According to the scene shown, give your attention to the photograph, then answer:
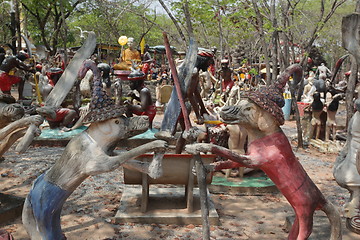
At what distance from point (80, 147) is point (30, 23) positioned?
1017 inches

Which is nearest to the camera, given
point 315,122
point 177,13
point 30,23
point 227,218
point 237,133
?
point 227,218

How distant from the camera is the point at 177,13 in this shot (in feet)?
34.8

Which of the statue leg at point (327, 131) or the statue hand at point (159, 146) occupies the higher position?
the statue hand at point (159, 146)

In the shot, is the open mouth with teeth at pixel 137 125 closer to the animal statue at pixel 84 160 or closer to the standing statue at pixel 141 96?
the animal statue at pixel 84 160

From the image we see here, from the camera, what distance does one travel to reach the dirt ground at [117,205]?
4.59 metres

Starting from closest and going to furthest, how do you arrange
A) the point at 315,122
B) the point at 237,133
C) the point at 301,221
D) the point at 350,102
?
the point at 301,221, the point at 237,133, the point at 350,102, the point at 315,122

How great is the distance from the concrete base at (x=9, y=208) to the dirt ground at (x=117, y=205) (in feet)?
0.33

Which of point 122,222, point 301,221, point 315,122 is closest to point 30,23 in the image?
point 315,122

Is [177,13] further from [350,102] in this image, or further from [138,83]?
[350,102]

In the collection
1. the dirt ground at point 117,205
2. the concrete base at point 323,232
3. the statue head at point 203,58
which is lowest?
the dirt ground at point 117,205

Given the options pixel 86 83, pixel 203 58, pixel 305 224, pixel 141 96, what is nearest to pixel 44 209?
pixel 305 224

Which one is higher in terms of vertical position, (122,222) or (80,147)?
(80,147)

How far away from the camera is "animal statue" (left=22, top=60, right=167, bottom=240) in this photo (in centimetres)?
305

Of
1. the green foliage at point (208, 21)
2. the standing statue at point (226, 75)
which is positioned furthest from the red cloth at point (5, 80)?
the standing statue at point (226, 75)
